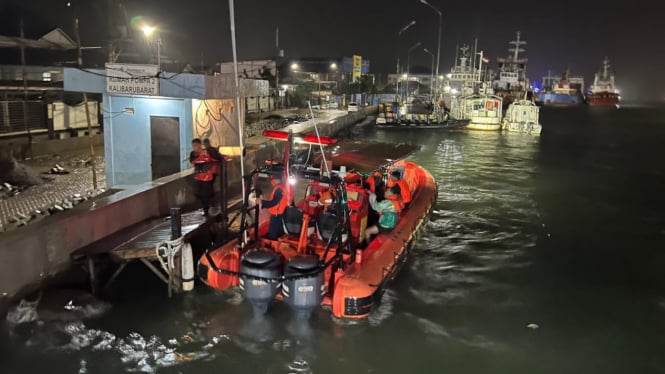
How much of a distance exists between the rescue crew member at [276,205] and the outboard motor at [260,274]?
94cm

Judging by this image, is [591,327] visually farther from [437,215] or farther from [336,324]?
[437,215]

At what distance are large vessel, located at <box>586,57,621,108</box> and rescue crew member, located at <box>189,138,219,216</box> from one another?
130 m

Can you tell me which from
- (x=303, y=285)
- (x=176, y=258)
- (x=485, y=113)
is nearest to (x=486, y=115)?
(x=485, y=113)

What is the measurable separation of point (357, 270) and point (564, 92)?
13004 centimetres

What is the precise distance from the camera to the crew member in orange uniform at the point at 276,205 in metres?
7.72

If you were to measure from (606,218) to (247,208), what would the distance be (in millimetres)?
12363

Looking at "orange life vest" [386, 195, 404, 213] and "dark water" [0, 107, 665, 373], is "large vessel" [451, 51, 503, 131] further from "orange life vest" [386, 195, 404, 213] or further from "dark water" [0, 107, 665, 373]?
"orange life vest" [386, 195, 404, 213]

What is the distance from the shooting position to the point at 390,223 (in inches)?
353

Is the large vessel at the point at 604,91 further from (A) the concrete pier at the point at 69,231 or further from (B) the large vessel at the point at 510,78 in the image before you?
(A) the concrete pier at the point at 69,231

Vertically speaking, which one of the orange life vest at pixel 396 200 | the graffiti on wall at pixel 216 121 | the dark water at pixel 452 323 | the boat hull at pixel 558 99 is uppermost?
the boat hull at pixel 558 99

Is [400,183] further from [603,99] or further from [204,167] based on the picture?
[603,99]

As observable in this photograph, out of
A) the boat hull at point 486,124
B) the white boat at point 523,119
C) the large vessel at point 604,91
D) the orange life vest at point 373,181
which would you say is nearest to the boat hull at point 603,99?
the large vessel at point 604,91

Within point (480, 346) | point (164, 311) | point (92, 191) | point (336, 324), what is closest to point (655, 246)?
point (480, 346)

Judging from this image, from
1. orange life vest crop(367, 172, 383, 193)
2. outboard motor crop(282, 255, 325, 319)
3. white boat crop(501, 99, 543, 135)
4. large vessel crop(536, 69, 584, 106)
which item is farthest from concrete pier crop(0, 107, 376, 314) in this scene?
large vessel crop(536, 69, 584, 106)
